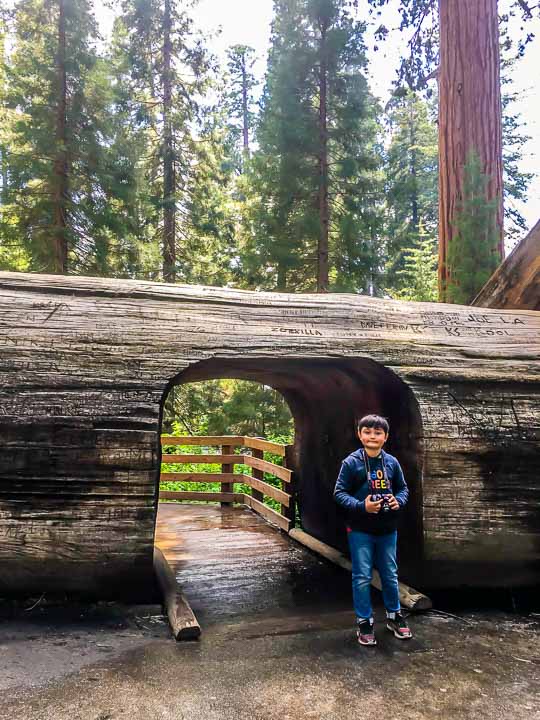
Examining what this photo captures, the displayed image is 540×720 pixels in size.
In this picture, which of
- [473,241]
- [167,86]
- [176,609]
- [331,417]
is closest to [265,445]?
[331,417]

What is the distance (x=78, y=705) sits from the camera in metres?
2.78

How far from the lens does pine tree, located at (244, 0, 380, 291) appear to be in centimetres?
1306

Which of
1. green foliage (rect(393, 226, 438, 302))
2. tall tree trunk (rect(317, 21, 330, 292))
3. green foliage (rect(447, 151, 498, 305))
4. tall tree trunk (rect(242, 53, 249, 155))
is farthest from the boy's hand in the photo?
tall tree trunk (rect(242, 53, 249, 155))

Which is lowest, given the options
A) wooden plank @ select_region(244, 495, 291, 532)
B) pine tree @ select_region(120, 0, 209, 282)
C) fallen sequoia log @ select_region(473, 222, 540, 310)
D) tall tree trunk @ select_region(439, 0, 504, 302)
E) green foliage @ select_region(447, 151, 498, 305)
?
wooden plank @ select_region(244, 495, 291, 532)

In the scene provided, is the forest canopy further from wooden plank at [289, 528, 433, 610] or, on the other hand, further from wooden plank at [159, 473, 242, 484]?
wooden plank at [289, 528, 433, 610]

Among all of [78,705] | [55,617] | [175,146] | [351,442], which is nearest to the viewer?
[78,705]

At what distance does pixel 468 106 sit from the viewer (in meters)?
8.30

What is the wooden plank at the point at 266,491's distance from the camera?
27.2ft

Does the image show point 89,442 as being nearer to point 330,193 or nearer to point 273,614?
point 273,614

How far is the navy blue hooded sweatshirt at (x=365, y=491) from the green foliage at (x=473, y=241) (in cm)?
410

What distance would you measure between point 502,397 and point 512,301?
1.33m

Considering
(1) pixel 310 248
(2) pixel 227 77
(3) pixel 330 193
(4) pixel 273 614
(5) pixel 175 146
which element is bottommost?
(4) pixel 273 614

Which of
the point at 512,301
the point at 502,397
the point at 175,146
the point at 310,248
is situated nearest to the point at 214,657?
the point at 502,397

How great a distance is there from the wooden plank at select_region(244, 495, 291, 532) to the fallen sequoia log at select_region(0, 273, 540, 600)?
3199 millimetres
